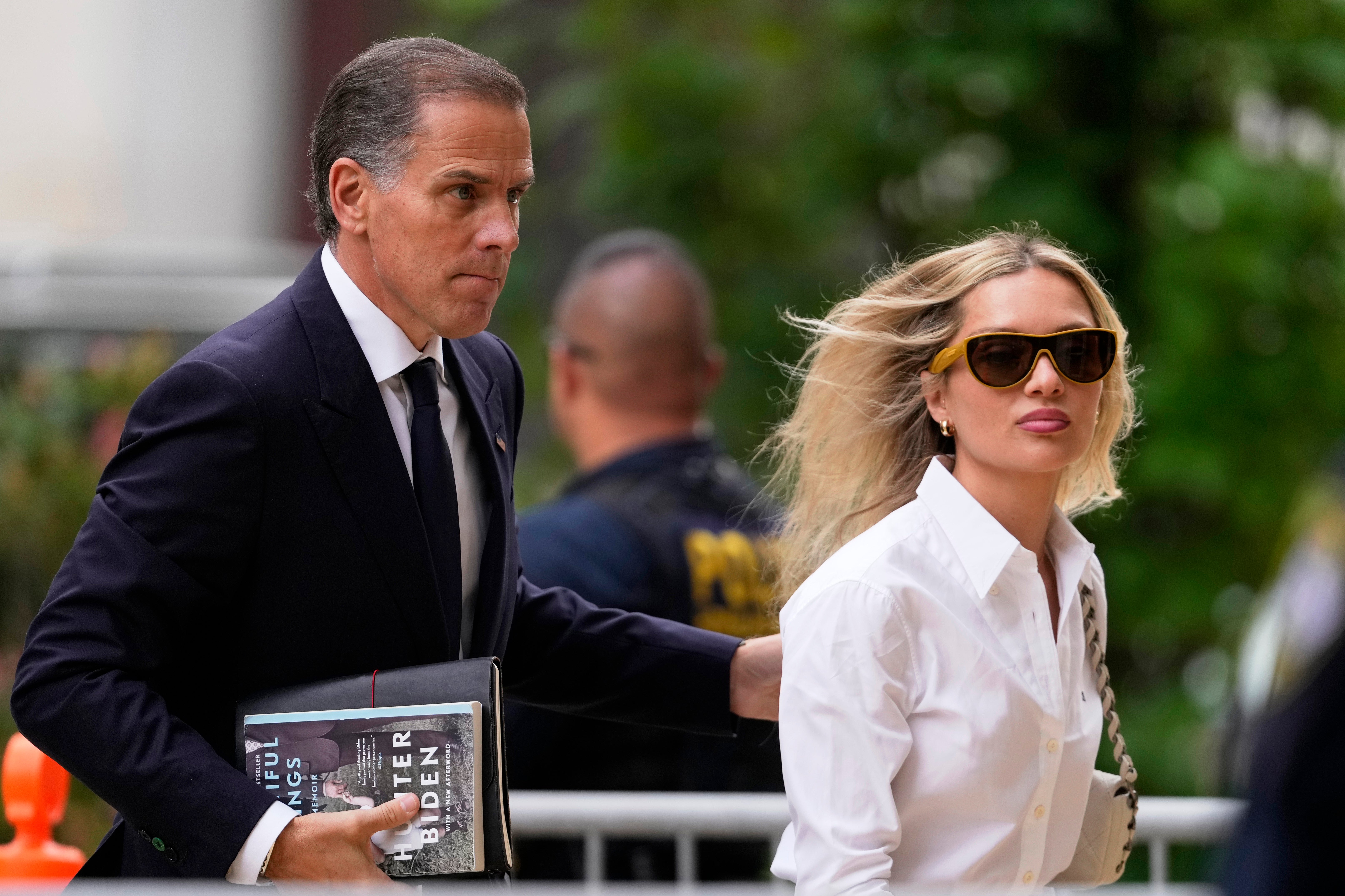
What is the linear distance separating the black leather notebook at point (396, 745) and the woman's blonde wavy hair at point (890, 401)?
75 cm

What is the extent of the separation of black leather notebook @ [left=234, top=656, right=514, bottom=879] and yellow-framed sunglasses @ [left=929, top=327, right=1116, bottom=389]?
2.67 feet

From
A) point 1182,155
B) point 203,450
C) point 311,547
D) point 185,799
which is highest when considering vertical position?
point 1182,155

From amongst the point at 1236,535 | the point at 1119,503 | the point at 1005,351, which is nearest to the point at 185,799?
the point at 1005,351

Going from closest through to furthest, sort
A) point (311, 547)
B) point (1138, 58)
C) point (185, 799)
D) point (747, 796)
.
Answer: point (185, 799), point (311, 547), point (747, 796), point (1138, 58)

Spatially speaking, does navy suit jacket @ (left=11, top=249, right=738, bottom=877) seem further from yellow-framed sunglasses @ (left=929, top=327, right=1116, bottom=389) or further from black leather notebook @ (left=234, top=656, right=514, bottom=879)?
yellow-framed sunglasses @ (left=929, top=327, right=1116, bottom=389)

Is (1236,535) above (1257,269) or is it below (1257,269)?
below

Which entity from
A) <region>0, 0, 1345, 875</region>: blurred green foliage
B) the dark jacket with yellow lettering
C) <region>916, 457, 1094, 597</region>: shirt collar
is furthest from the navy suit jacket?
<region>0, 0, 1345, 875</region>: blurred green foliage

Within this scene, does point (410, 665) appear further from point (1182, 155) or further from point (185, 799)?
point (1182, 155)

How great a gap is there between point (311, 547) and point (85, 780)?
0.40 meters

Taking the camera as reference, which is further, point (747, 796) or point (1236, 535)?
point (1236, 535)

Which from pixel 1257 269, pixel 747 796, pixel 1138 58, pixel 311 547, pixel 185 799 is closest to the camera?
pixel 185 799

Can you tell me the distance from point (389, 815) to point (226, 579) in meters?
0.37

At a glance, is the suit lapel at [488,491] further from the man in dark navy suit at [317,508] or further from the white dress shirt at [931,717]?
the white dress shirt at [931,717]

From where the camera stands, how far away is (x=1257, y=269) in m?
5.36
